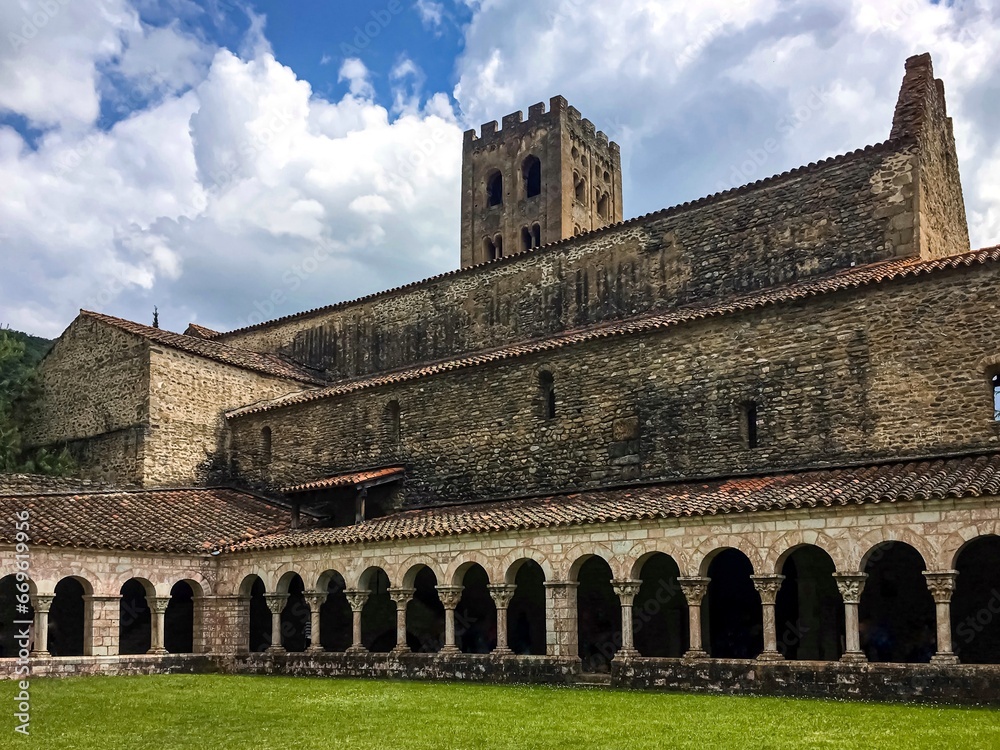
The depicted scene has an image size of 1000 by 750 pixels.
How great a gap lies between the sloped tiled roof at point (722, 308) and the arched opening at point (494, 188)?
16.4m

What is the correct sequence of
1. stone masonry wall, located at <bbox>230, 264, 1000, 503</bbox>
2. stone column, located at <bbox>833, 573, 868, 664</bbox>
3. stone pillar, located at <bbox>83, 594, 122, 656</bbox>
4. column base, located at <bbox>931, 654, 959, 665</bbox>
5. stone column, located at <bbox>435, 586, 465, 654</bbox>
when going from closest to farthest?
column base, located at <bbox>931, 654, 959, 665</bbox> < stone column, located at <bbox>833, 573, 868, 664</bbox> < stone masonry wall, located at <bbox>230, 264, 1000, 503</bbox> < stone column, located at <bbox>435, 586, 465, 654</bbox> < stone pillar, located at <bbox>83, 594, 122, 656</bbox>

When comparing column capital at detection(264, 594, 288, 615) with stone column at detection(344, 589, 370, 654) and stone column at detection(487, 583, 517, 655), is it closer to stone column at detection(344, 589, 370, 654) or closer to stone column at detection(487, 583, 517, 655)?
stone column at detection(344, 589, 370, 654)

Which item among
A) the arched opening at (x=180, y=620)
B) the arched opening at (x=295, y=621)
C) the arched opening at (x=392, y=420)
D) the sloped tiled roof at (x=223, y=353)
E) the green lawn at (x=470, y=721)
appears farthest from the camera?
the sloped tiled roof at (x=223, y=353)

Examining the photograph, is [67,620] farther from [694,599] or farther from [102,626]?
[694,599]

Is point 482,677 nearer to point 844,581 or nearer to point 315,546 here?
point 315,546

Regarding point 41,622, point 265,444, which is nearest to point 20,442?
point 265,444

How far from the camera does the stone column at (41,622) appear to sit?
19.8m

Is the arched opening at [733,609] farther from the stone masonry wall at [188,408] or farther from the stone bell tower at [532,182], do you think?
the stone bell tower at [532,182]

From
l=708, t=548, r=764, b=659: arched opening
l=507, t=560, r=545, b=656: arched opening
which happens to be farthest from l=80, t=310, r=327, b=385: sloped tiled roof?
l=708, t=548, r=764, b=659: arched opening

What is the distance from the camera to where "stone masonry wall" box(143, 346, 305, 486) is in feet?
88.5

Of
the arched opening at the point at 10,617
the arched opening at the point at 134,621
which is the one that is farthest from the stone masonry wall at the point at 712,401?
the arched opening at the point at 10,617

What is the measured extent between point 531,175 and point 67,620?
83.1 feet

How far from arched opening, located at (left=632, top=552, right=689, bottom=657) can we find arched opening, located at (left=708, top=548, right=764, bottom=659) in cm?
62

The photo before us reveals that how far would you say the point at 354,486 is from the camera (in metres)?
23.3
